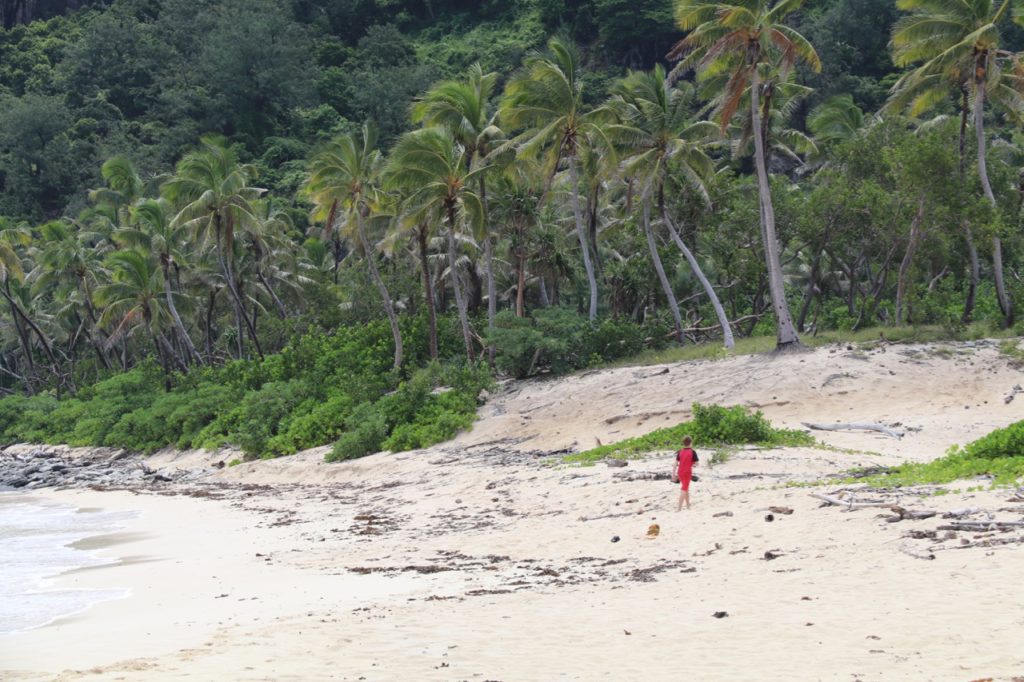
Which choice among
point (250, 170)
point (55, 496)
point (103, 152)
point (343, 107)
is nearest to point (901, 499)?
point (55, 496)

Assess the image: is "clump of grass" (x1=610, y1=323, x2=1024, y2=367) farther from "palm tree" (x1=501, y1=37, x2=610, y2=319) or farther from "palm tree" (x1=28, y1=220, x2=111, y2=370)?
"palm tree" (x1=28, y1=220, x2=111, y2=370)

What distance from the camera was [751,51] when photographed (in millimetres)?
23281

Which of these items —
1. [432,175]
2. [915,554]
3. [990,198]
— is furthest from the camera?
[432,175]

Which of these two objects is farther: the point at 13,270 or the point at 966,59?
the point at 13,270

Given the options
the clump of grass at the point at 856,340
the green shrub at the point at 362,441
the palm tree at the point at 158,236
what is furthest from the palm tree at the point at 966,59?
the palm tree at the point at 158,236

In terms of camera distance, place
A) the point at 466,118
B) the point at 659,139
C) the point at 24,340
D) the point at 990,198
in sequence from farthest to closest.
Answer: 1. the point at 24,340
2. the point at 466,118
3. the point at 659,139
4. the point at 990,198

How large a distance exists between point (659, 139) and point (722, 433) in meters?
14.1

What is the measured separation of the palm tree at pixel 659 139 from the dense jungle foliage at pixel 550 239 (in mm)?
90

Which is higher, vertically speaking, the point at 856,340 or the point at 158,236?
the point at 158,236

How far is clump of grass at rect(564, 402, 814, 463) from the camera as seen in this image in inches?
631

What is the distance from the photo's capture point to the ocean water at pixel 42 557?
10.2 meters

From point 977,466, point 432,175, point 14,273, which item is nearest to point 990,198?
point 432,175

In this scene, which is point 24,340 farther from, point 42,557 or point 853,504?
point 853,504

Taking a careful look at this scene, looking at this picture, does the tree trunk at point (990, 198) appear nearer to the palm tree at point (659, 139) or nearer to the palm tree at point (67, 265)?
the palm tree at point (659, 139)
